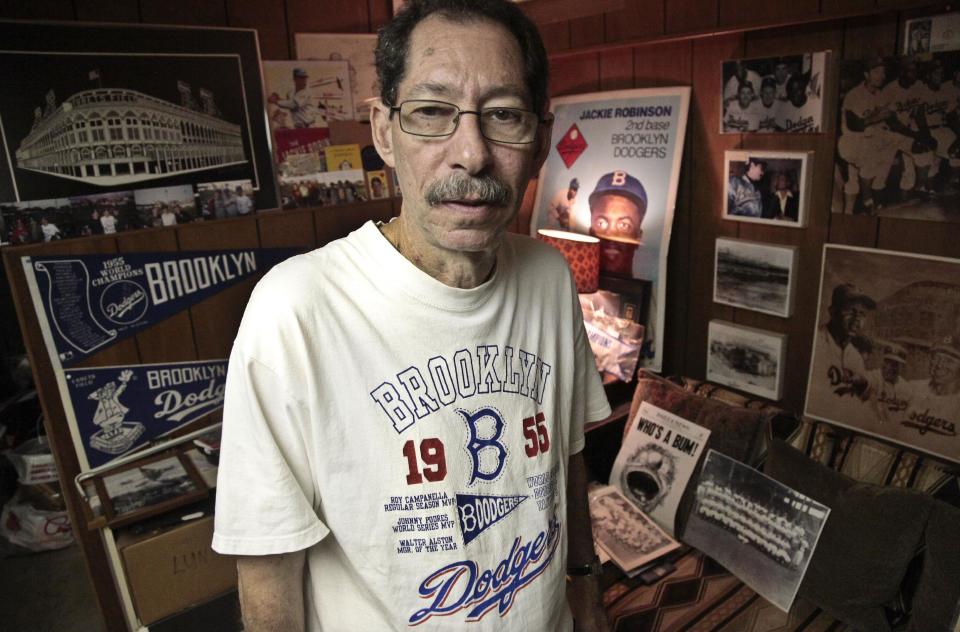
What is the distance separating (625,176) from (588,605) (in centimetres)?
164

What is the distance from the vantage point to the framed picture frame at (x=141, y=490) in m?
1.84

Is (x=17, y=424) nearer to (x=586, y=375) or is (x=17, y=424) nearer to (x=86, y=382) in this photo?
(x=86, y=382)

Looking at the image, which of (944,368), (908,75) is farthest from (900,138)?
(944,368)

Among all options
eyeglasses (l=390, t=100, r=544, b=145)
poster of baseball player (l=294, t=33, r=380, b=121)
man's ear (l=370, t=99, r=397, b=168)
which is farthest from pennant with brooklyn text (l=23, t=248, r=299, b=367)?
eyeglasses (l=390, t=100, r=544, b=145)

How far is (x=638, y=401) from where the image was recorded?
7.29 ft

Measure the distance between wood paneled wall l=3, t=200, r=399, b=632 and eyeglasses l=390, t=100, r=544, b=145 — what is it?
1.43 meters

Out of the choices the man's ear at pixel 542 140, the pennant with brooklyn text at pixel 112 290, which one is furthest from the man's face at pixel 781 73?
the pennant with brooklyn text at pixel 112 290

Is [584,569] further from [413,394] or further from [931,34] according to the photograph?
[931,34]

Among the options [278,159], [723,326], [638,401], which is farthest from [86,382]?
[723,326]

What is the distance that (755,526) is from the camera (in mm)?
1805

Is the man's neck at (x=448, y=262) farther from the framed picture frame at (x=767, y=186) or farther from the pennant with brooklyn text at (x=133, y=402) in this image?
the pennant with brooklyn text at (x=133, y=402)

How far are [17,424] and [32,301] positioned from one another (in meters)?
1.77

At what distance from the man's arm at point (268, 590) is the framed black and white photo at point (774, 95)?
176 cm

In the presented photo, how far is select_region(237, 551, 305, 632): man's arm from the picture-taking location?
2.72 feet
